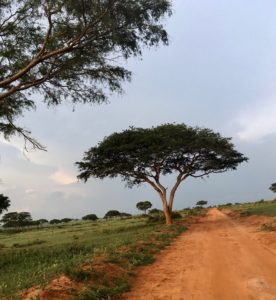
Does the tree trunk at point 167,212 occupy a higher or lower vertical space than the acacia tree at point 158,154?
lower

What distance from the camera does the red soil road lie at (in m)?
9.04

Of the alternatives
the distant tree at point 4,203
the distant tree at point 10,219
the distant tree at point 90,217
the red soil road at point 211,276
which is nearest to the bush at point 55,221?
the distant tree at point 90,217

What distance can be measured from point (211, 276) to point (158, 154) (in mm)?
27107

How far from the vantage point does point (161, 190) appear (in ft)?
132

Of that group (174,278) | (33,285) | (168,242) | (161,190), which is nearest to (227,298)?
(174,278)

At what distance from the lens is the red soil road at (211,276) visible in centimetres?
904

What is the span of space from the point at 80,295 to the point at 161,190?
31344mm

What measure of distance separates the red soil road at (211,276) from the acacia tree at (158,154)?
21999 millimetres

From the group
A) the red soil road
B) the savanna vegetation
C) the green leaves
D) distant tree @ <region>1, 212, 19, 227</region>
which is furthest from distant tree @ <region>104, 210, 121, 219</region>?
the red soil road

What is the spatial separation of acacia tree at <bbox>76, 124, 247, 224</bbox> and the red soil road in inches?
866

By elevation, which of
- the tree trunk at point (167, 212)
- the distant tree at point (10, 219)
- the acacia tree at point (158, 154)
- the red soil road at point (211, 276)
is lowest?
the red soil road at point (211, 276)

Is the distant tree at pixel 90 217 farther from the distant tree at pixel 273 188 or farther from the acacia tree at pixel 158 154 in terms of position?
the acacia tree at pixel 158 154

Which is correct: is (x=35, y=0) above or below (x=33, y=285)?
above

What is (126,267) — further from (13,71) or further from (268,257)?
(13,71)
